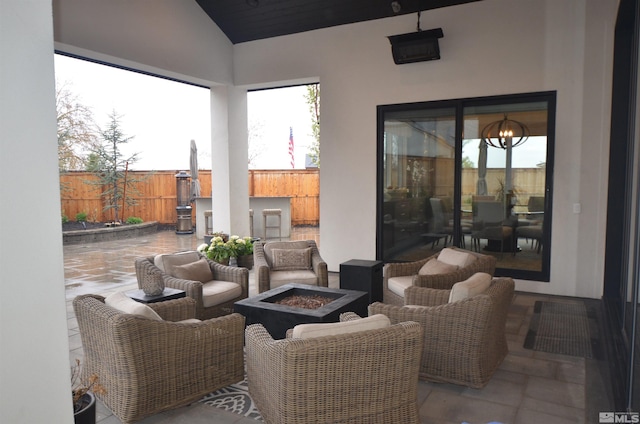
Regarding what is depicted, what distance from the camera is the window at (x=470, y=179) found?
6059 mm

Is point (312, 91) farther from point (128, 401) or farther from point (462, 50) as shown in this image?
point (128, 401)

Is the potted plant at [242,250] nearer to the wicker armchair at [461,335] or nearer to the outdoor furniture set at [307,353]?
the outdoor furniture set at [307,353]

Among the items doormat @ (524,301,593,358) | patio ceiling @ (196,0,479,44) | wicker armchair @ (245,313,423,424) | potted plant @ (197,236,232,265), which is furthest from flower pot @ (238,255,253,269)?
wicker armchair @ (245,313,423,424)

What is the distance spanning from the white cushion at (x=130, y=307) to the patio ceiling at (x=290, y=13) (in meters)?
5.50

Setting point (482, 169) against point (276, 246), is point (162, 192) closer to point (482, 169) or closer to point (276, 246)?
point (276, 246)

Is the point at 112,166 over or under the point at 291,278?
over

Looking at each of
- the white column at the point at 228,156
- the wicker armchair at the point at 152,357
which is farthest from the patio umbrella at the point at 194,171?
the wicker armchair at the point at 152,357

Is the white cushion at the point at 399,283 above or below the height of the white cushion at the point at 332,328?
below

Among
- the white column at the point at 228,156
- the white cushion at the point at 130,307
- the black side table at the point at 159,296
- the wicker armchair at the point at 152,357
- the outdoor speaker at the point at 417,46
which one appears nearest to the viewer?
the wicker armchair at the point at 152,357

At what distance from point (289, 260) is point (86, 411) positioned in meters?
3.39

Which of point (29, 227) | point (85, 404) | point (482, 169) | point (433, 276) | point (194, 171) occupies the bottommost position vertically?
point (85, 404)

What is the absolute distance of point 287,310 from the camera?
3766 millimetres

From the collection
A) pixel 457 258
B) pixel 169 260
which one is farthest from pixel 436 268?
pixel 169 260

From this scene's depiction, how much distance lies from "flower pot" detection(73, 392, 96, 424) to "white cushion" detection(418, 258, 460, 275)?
128 inches
